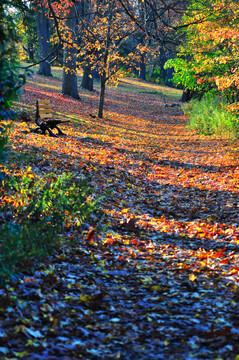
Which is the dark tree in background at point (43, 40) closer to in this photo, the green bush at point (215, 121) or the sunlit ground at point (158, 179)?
the sunlit ground at point (158, 179)

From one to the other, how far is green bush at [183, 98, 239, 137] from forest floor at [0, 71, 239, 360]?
3812 mm

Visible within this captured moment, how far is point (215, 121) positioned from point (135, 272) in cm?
1304

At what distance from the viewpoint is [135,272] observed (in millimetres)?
4637

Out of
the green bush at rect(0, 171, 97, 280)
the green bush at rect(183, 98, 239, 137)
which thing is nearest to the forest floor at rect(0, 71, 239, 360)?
the green bush at rect(0, 171, 97, 280)

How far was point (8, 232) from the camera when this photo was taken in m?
3.88

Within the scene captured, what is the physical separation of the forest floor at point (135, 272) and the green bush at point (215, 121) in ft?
12.5

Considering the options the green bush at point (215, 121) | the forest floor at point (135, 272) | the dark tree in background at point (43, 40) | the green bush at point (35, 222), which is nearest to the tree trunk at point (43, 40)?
the dark tree in background at point (43, 40)

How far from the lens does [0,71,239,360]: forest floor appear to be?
2.94m

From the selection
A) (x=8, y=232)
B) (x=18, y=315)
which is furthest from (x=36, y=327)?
(x=8, y=232)

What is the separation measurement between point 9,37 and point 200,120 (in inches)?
634

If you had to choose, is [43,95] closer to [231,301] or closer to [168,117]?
[168,117]

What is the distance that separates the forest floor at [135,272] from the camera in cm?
294

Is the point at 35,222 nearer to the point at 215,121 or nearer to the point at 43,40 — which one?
the point at 215,121

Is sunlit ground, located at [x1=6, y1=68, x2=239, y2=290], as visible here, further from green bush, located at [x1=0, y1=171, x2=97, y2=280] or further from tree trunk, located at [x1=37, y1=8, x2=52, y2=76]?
tree trunk, located at [x1=37, y1=8, x2=52, y2=76]
